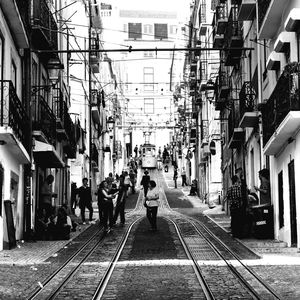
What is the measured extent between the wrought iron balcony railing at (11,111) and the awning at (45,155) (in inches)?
78.3

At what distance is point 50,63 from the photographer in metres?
30.0

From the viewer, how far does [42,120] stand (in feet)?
88.1

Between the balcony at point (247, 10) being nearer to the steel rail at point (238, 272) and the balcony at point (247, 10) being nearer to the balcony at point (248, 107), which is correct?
the balcony at point (248, 107)

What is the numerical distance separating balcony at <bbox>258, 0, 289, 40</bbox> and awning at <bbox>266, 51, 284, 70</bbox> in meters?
0.78

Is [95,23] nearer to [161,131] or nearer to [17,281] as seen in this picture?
[17,281]

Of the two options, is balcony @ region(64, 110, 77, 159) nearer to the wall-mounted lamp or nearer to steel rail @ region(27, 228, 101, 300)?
the wall-mounted lamp

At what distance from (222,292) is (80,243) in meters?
9.53

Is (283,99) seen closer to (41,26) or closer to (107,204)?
(107,204)

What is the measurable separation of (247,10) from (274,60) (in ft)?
16.9

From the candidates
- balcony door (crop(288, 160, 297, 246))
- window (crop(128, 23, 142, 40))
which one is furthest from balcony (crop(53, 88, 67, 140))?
window (crop(128, 23, 142, 40))

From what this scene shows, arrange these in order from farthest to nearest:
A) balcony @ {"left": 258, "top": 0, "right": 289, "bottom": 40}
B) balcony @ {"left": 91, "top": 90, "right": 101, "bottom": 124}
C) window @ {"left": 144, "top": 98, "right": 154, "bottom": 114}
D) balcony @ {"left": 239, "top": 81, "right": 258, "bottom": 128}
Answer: window @ {"left": 144, "top": 98, "right": 154, "bottom": 114}, balcony @ {"left": 91, "top": 90, "right": 101, "bottom": 124}, balcony @ {"left": 239, "top": 81, "right": 258, "bottom": 128}, balcony @ {"left": 258, "top": 0, "right": 289, "bottom": 40}

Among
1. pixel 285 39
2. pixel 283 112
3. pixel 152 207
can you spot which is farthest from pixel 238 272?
pixel 152 207

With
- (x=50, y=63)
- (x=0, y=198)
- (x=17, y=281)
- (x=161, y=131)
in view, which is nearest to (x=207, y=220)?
(x=50, y=63)

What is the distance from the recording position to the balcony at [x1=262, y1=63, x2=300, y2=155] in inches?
709
